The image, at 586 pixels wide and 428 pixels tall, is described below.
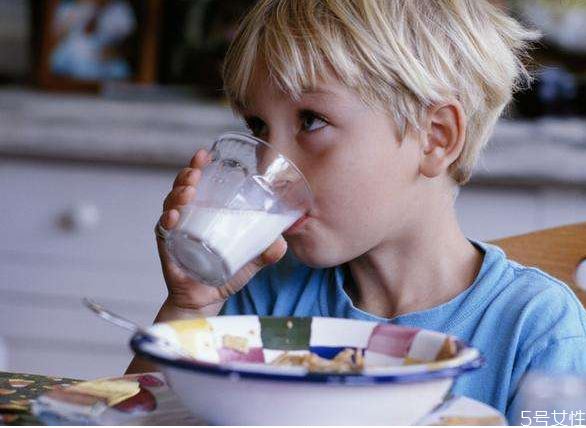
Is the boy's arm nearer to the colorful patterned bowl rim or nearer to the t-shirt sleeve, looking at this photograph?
the t-shirt sleeve

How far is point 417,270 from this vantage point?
1.22 metres

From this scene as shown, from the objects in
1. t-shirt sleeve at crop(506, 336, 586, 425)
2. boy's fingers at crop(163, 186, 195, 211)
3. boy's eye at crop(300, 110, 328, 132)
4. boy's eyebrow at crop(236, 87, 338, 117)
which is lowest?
t-shirt sleeve at crop(506, 336, 586, 425)

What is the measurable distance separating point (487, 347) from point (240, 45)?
413 millimetres

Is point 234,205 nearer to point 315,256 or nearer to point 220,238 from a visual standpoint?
point 220,238

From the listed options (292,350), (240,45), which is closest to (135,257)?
(240,45)

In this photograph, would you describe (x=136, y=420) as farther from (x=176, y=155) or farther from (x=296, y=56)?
(x=176, y=155)

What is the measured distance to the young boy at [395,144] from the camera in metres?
1.10

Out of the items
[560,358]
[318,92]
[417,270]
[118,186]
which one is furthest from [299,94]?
[118,186]

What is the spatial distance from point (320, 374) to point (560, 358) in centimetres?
45

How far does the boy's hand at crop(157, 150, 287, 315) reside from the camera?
1052 mm

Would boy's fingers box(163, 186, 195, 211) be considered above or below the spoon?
above

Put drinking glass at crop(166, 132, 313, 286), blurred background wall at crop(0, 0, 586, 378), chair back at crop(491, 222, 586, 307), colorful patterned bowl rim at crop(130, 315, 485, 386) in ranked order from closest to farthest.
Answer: colorful patterned bowl rim at crop(130, 315, 485, 386), drinking glass at crop(166, 132, 313, 286), chair back at crop(491, 222, 586, 307), blurred background wall at crop(0, 0, 586, 378)

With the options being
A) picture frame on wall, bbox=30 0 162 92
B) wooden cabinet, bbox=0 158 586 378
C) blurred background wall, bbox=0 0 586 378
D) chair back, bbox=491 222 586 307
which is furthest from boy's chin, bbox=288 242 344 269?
picture frame on wall, bbox=30 0 162 92

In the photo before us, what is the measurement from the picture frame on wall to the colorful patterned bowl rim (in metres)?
2.01
